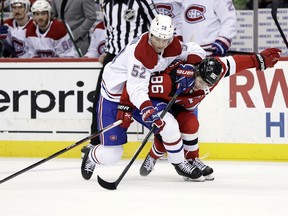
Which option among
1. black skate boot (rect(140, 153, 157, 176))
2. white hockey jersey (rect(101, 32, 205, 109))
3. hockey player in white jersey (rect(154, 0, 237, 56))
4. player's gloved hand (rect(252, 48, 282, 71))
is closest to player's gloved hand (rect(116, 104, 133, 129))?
white hockey jersey (rect(101, 32, 205, 109))

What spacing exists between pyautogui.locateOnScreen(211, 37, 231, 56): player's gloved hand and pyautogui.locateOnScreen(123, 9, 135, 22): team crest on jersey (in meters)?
0.63

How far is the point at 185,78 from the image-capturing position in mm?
6352

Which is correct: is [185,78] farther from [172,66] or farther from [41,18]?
[41,18]

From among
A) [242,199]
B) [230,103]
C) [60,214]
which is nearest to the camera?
[60,214]

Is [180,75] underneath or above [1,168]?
above

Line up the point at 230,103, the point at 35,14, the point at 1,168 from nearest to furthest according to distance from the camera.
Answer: the point at 1,168, the point at 230,103, the point at 35,14

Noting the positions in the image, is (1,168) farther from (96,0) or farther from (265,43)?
(265,43)

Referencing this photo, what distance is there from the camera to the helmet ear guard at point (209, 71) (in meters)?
6.15

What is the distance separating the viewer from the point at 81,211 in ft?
16.7

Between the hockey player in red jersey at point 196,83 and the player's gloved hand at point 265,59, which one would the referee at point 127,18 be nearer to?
the hockey player in red jersey at point 196,83

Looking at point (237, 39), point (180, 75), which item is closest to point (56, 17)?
point (237, 39)

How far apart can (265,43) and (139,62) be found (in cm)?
216

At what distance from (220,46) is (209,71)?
5.24ft

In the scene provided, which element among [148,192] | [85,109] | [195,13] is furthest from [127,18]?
[148,192]
